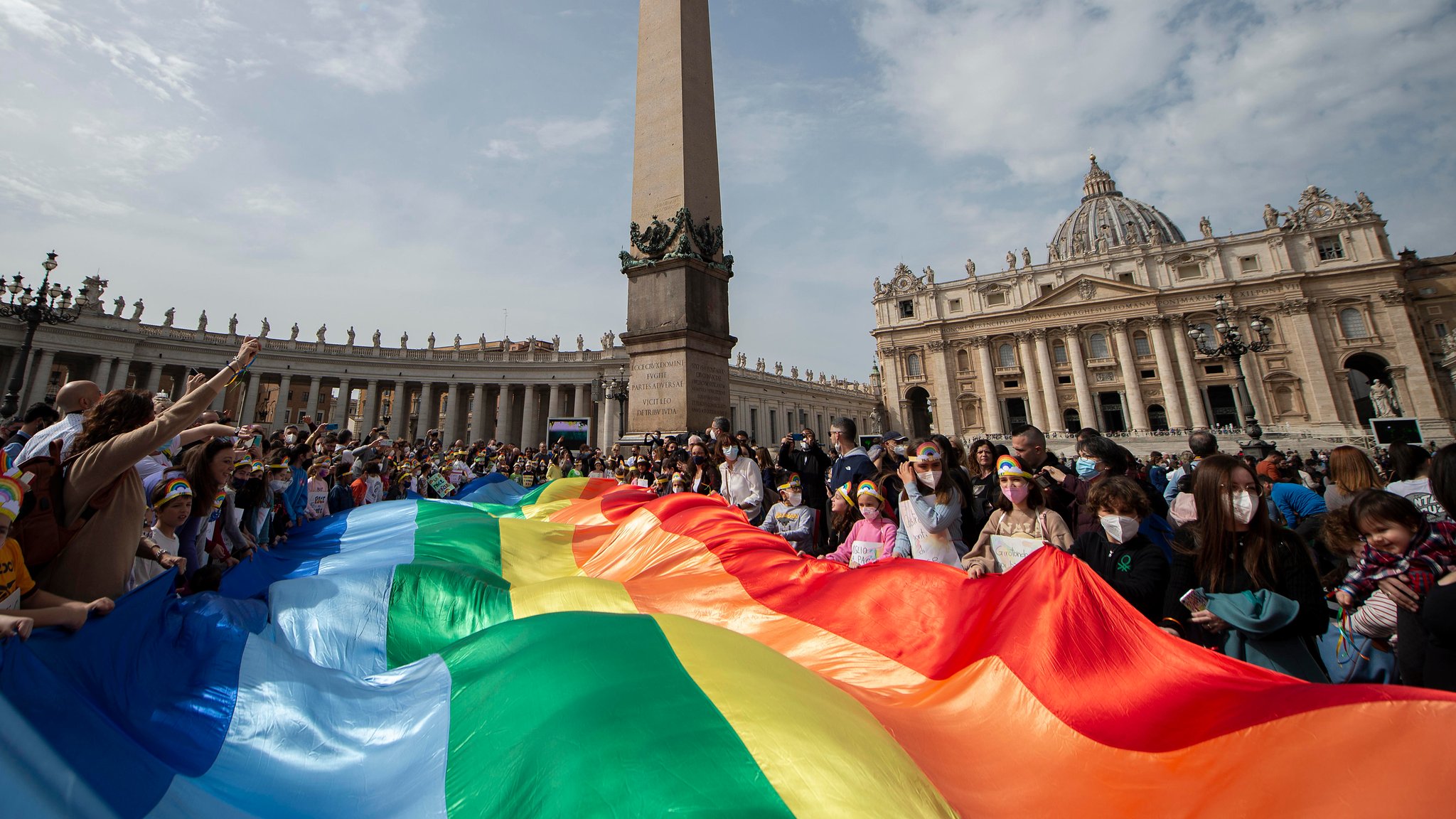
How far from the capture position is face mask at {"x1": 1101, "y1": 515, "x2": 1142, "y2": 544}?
298cm

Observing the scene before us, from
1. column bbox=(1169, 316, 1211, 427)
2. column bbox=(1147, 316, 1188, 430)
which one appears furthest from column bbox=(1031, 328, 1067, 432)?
column bbox=(1169, 316, 1211, 427)

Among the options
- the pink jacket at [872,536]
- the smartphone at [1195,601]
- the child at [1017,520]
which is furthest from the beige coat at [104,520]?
the smartphone at [1195,601]

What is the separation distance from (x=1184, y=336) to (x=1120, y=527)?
204ft

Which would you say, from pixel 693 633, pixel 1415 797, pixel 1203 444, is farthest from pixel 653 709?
pixel 1203 444

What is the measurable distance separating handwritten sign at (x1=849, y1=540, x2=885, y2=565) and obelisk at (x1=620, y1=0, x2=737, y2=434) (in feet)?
15.6

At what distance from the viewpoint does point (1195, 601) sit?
8.51 ft

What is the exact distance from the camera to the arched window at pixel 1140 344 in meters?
52.3

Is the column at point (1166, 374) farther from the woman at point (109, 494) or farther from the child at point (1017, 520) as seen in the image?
the woman at point (109, 494)

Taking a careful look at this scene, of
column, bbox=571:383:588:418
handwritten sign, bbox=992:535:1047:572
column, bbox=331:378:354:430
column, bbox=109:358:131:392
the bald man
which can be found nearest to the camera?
handwritten sign, bbox=992:535:1047:572

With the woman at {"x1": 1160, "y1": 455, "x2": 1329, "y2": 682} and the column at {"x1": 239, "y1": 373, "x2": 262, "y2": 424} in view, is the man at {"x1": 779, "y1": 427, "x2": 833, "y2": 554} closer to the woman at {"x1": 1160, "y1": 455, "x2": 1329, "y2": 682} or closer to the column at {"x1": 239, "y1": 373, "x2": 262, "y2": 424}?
the woman at {"x1": 1160, "y1": 455, "x2": 1329, "y2": 682}

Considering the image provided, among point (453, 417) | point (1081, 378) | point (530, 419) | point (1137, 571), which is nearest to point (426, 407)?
point (453, 417)

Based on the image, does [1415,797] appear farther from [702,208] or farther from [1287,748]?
[702,208]

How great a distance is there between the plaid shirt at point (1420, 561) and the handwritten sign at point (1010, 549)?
1.31 metres

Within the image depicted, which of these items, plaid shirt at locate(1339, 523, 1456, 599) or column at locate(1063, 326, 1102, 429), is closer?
plaid shirt at locate(1339, 523, 1456, 599)
